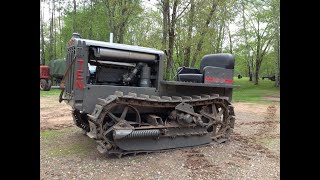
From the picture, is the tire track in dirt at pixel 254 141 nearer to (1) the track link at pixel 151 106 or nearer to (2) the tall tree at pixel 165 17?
(1) the track link at pixel 151 106

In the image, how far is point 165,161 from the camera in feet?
17.1

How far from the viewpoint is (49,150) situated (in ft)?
19.1

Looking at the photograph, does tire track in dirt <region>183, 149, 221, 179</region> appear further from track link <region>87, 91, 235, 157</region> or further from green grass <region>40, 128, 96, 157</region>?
green grass <region>40, 128, 96, 157</region>

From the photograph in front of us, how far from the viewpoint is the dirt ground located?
14.8 ft

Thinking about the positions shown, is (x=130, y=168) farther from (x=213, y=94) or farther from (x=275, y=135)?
(x=275, y=135)

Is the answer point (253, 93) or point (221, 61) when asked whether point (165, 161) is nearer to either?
point (221, 61)

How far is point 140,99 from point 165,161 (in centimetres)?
119

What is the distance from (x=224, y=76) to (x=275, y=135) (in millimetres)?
2321

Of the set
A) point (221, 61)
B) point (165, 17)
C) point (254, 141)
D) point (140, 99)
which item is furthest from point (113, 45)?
point (165, 17)

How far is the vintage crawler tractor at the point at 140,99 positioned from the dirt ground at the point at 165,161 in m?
0.31

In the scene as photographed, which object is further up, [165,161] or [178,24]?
[178,24]

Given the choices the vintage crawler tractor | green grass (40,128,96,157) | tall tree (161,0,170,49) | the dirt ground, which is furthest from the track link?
tall tree (161,0,170,49)

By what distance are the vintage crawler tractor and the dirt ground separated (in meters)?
0.31
